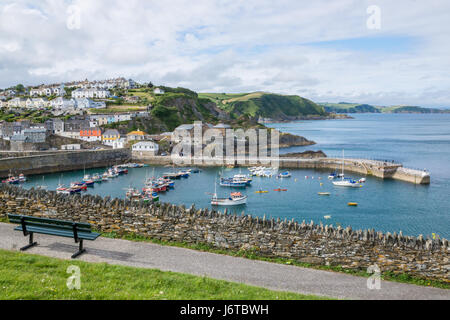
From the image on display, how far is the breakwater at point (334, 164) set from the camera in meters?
57.4

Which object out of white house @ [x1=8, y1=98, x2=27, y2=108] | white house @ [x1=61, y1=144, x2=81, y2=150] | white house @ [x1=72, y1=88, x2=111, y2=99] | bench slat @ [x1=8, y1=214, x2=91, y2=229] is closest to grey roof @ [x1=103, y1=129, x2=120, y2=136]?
white house @ [x1=61, y1=144, x2=81, y2=150]

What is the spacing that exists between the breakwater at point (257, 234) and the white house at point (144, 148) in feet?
222

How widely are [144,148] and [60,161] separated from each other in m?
21.0

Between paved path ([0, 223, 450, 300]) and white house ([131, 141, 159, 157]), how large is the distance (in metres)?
69.9

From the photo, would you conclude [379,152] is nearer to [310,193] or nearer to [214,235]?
[310,193]

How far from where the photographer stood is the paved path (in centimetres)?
874

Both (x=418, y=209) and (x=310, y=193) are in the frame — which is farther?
(x=310, y=193)

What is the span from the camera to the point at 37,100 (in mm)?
133250

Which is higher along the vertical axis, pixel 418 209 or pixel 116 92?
pixel 116 92

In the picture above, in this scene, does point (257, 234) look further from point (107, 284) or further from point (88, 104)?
point (88, 104)

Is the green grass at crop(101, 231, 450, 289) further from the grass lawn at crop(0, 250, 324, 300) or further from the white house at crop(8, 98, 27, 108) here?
the white house at crop(8, 98, 27, 108)

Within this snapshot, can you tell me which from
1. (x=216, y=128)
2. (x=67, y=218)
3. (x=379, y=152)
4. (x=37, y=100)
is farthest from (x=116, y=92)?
(x=67, y=218)

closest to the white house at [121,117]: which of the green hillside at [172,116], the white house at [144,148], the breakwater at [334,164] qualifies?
the green hillside at [172,116]
